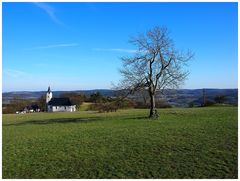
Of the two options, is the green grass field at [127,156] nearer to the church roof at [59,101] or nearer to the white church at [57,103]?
the white church at [57,103]

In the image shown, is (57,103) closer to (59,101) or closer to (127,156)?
(59,101)

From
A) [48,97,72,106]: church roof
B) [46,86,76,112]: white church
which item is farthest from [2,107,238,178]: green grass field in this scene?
[48,97,72,106]: church roof

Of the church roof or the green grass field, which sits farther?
the church roof

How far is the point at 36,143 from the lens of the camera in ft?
47.0

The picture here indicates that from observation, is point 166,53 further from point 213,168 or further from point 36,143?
point 213,168

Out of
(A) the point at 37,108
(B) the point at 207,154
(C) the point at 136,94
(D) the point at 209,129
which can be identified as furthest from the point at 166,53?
(A) the point at 37,108

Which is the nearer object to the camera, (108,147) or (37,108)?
(108,147)

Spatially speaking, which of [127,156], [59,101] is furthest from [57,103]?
[127,156]

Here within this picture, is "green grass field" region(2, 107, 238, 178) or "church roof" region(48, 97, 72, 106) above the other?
"church roof" region(48, 97, 72, 106)

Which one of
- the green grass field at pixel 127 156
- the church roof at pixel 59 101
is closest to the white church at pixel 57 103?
the church roof at pixel 59 101

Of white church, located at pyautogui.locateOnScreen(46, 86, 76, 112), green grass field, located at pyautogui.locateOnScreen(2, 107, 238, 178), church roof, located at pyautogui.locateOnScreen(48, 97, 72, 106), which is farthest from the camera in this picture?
church roof, located at pyautogui.locateOnScreen(48, 97, 72, 106)

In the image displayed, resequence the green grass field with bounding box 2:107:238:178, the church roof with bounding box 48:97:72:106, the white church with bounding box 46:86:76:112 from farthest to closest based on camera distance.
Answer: the church roof with bounding box 48:97:72:106 → the white church with bounding box 46:86:76:112 → the green grass field with bounding box 2:107:238:178

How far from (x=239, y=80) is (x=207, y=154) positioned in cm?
238

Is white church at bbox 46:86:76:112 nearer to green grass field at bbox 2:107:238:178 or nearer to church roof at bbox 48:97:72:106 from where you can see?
church roof at bbox 48:97:72:106
